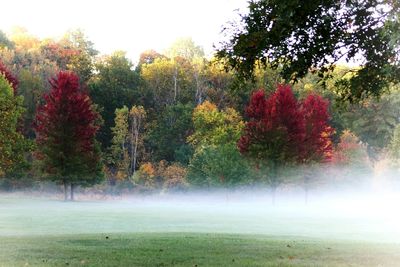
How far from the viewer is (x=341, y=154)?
6438cm

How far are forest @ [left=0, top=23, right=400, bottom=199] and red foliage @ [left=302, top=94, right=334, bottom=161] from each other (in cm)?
11

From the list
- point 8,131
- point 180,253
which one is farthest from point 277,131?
point 180,253

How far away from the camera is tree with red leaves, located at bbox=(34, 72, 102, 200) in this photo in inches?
2111

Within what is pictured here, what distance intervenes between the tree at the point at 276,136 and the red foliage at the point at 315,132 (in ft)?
5.76

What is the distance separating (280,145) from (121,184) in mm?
20213

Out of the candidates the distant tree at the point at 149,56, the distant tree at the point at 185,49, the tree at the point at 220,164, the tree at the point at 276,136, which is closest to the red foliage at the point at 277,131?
the tree at the point at 276,136

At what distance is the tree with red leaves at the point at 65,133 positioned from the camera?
53.6 m

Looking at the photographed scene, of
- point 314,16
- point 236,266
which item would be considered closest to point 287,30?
point 314,16

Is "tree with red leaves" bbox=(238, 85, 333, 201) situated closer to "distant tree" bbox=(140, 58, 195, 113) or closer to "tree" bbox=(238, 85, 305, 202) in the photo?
"tree" bbox=(238, 85, 305, 202)

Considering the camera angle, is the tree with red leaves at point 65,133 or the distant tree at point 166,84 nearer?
the tree with red leaves at point 65,133

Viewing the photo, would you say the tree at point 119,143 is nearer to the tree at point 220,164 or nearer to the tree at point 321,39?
the tree at point 220,164

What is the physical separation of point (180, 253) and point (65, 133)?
133 ft

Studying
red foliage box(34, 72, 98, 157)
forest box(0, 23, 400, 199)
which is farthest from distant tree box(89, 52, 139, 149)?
red foliage box(34, 72, 98, 157)

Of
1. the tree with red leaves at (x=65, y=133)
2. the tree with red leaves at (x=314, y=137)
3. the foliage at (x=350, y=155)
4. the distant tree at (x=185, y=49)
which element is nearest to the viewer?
the tree with red leaves at (x=65, y=133)
